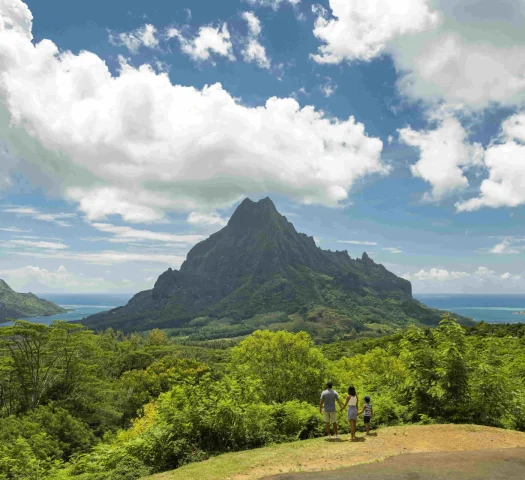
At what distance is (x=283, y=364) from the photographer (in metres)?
34.0

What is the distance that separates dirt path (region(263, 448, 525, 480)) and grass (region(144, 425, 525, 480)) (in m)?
0.63

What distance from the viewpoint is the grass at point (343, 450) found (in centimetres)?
1332

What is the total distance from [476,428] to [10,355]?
190 ft

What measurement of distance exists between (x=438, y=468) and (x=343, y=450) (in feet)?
12.0

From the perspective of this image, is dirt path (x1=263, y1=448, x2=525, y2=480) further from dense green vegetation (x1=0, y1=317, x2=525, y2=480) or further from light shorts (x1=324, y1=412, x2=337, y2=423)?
dense green vegetation (x1=0, y1=317, x2=525, y2=480)

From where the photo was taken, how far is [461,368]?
759 inches

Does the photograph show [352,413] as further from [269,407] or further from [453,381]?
[453,381]

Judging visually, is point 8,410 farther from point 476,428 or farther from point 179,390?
point 476,428

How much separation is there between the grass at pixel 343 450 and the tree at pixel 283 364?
1403cm

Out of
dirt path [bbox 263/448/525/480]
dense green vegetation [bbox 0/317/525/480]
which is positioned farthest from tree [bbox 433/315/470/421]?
dirt path [bbox 263/448/525/480]

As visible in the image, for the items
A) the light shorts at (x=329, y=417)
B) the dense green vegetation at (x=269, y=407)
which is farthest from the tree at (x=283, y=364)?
the light shorts at (x=329, y=417)

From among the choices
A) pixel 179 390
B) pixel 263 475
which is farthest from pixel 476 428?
pixel 179 390

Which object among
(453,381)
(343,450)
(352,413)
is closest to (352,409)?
(352,413)

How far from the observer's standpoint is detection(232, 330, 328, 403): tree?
31.8 m
